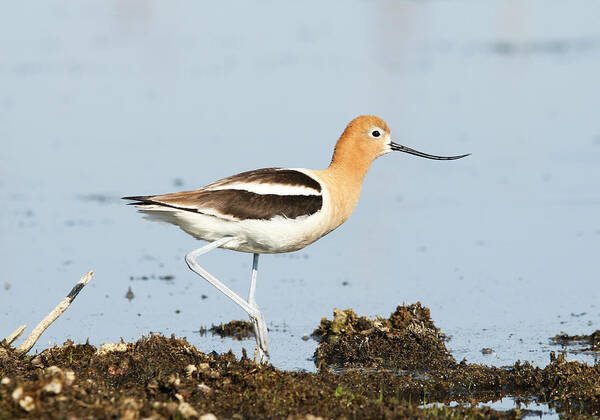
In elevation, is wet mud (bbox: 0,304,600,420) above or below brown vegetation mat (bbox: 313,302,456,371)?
below

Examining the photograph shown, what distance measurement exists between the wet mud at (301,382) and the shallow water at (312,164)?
0.52 m

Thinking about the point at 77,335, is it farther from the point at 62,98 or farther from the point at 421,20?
the point at 421,20

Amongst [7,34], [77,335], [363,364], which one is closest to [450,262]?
[363,364]

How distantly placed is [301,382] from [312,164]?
685 centimetres

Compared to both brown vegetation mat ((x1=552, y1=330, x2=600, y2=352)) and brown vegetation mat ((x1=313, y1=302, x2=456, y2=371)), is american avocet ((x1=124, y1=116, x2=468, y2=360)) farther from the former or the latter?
brown vegetation mat ((x1=552, y1=330, x2=600, y2=352))

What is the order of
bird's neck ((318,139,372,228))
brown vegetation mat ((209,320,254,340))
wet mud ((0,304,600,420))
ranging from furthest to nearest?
1. brown vegetation mat ((209,320,254,340))
2. bird's neck ((318,139,372,228))
3. wet mud ((0,304,600,420))

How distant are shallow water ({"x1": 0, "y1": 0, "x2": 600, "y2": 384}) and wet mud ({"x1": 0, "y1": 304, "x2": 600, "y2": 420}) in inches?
20.6

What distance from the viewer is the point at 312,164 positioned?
12789mm

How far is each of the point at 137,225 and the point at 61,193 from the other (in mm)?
1408

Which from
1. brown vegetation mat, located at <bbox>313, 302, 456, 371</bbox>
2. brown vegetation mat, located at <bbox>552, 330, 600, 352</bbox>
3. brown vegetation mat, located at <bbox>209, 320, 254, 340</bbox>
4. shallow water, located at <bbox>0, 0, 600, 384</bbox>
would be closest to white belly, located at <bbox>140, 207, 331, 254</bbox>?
brown vegetation mat, located at <bbox>313, 302, 456, 371</bbox>

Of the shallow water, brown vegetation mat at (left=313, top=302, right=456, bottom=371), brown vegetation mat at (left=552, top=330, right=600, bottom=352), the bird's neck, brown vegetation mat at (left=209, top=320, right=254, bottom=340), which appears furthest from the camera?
the shallow water

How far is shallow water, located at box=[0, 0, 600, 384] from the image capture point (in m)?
8.88

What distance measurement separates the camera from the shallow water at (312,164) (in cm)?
888

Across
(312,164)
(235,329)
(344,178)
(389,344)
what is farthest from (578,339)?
(312,164)
